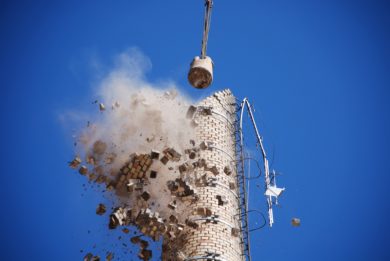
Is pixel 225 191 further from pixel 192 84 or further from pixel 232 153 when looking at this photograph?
pixel 192 84

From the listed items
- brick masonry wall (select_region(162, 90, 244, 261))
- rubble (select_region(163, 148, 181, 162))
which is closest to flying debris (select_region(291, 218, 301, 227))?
brick masonry wall (select_region(162, 90, 244, 261))

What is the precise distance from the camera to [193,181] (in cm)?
1216

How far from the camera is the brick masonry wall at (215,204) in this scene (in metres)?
11.3

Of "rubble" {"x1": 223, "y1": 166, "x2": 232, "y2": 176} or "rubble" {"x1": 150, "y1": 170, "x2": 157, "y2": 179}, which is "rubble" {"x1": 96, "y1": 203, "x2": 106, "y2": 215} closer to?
"rubble" {"x1": 150, "y1": 170, "x2": 157, "y2": 179}

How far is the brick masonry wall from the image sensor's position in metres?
11.3

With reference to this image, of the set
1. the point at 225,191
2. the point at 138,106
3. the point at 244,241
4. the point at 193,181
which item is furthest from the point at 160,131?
the point at 244,241

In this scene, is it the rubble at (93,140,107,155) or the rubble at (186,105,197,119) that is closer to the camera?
the rubble at (93,140,107,155)

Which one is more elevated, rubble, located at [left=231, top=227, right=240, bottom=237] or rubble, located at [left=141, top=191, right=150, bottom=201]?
rubble, located at [left=231, top=227, right=240, bottom=237]

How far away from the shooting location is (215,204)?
40.0 feet

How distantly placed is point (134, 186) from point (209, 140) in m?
3.62

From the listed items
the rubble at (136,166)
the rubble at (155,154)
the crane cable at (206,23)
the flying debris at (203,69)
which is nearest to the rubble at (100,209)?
the rubble at (136,166)

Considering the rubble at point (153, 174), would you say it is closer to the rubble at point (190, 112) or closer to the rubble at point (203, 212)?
the rubble at point (203, 212)

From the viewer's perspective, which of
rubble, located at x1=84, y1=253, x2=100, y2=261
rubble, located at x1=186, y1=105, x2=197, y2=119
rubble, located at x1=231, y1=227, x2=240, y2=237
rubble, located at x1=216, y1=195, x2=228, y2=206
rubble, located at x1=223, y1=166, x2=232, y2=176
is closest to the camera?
rubble, located at x1=84, y1=253, x2=100, y2=261

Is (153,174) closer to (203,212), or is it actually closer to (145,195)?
(145,195)
